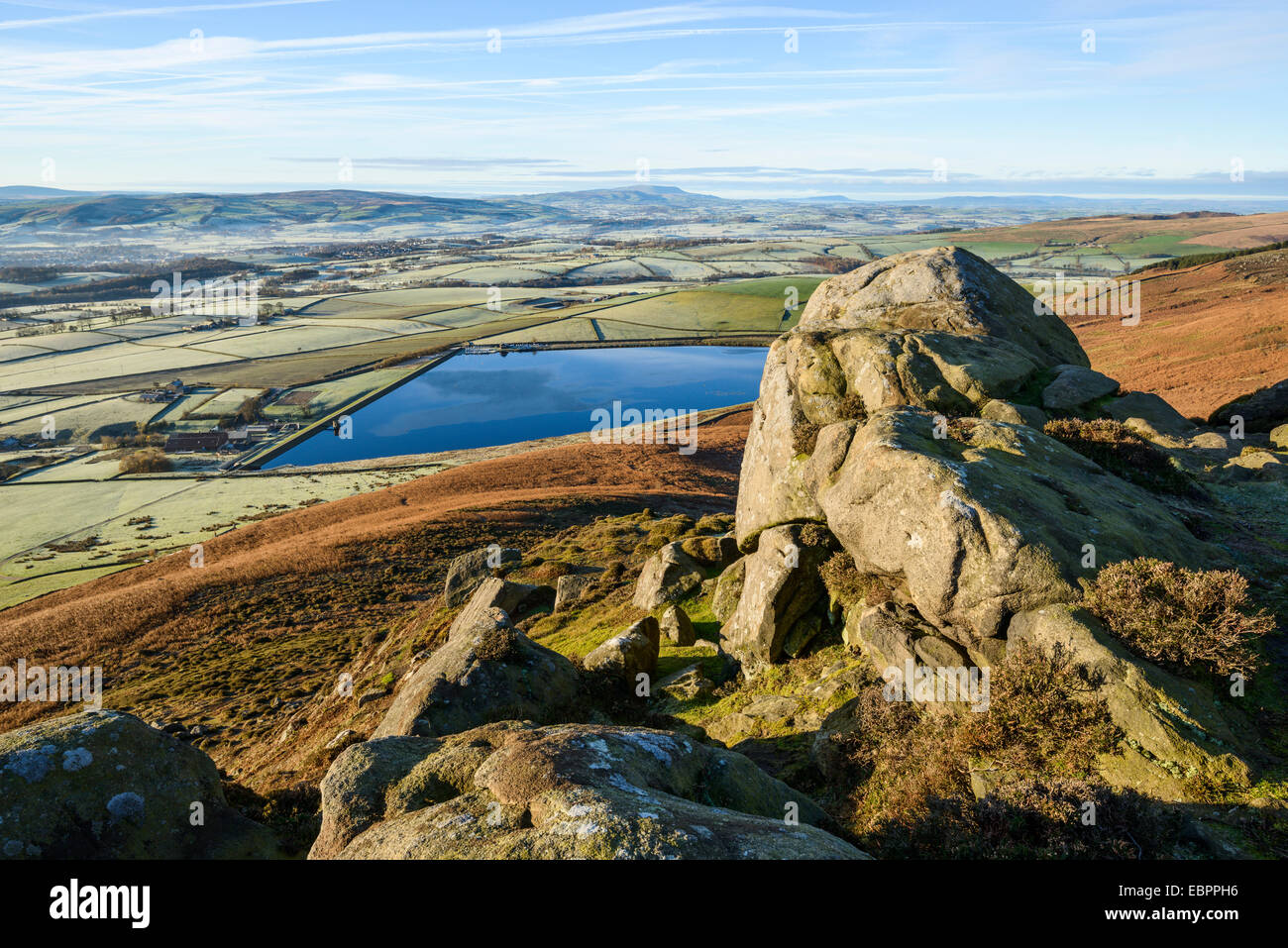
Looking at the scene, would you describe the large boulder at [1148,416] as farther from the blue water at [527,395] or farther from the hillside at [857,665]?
the blue water at [527,395]

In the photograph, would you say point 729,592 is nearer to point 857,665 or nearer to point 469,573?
point 857,665

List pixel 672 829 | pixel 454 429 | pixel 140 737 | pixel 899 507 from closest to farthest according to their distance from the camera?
pixel 672 829 → pixel 140 737 → pixel 899 507 → pixel 454 429

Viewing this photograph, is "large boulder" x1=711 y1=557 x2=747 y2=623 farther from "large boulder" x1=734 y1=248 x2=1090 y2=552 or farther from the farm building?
the farm building

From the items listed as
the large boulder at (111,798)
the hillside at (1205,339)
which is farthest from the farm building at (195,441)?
the hillside at (1205,339)

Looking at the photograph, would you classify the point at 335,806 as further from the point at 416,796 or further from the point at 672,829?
the point at 672,829
